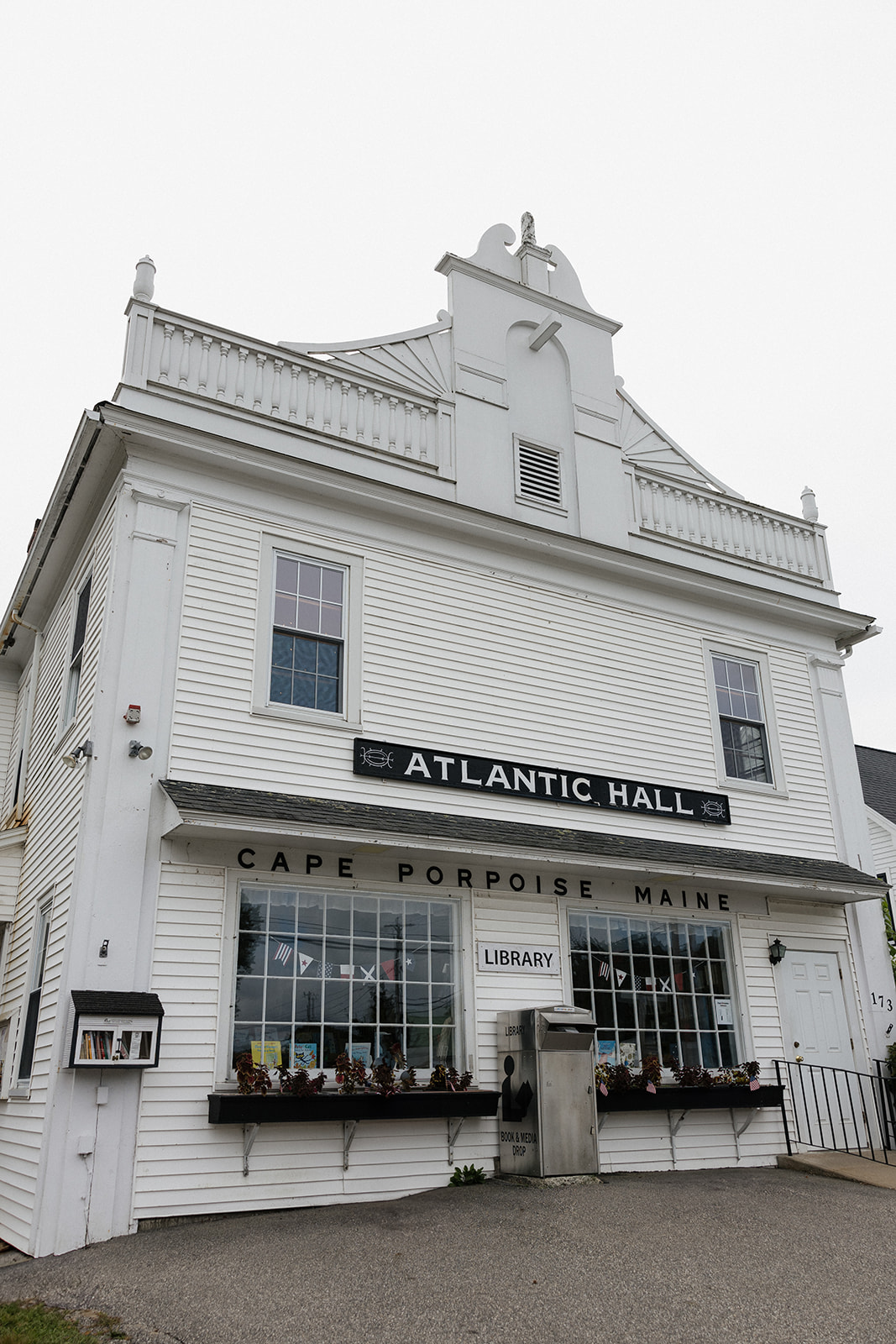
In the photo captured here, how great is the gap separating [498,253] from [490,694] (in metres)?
6.26

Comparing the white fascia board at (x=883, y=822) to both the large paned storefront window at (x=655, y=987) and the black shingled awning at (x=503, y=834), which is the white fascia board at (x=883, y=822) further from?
the large paned storefront window at (x=655, y=987)

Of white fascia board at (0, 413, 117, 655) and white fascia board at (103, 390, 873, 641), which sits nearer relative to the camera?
white fascia board at (0, 413, 117, 655)

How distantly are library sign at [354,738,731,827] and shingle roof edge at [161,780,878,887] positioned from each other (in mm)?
349

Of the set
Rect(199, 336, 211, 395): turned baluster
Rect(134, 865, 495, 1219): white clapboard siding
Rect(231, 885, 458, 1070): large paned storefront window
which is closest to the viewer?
Rect(134, 865, 495, 1219): white clapboard siding

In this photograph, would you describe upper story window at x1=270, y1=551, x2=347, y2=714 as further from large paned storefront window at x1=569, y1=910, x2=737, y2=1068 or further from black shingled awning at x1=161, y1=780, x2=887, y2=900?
large paned storefront window at x1=569, y1=910, x2=737, y2=1068

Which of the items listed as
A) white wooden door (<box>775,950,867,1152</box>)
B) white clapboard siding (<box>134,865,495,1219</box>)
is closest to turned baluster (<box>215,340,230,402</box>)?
white clapboard siding (<box>134,865,495,1219</box>)

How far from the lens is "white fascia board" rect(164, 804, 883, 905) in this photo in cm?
923

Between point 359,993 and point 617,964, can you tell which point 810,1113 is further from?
point 359,993

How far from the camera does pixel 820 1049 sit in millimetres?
12969

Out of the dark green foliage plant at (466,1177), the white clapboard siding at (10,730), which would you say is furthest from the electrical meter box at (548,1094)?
the white clapboard siding at (10,730)

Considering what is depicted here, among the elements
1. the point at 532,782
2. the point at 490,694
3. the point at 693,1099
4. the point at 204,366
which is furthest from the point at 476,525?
the point at 693,1099

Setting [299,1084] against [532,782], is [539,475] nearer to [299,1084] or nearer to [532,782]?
[532,782]

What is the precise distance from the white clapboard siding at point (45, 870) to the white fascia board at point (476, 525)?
45.7 inches

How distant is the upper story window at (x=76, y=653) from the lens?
11320mm
